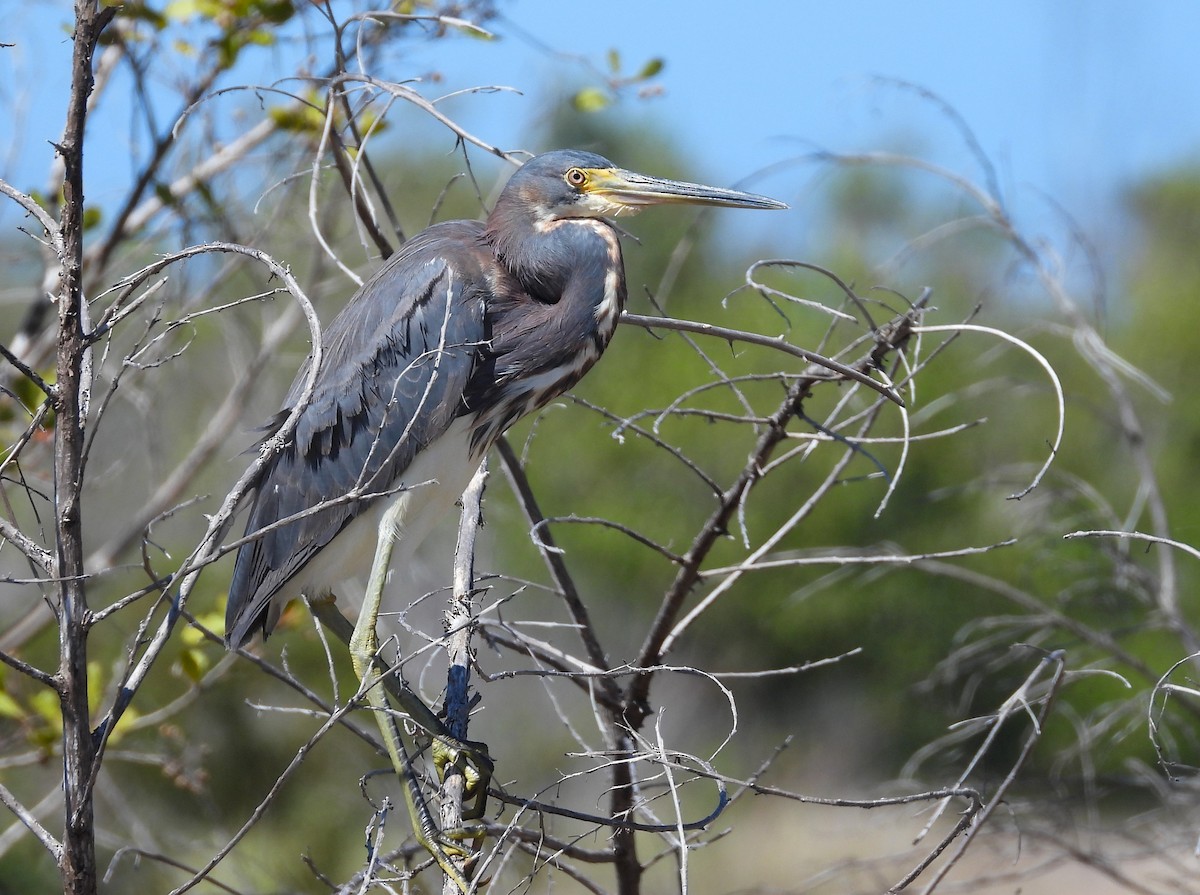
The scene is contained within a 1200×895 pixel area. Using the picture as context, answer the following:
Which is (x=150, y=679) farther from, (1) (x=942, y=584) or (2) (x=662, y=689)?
(1) (x=942, y=584)

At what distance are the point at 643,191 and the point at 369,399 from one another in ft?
2.70

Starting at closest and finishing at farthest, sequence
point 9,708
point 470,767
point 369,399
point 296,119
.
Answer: point 470,767, point 369,399, point 9,708, point 296,119

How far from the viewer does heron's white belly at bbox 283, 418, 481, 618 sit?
288 centimetres

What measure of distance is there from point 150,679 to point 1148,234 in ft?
71.3

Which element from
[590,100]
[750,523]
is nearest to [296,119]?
[590,100]

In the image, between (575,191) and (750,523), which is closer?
(575,191)

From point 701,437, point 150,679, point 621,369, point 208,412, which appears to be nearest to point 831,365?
point 150,679

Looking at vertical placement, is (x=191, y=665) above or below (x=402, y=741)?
above

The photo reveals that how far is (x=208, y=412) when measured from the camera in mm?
9922

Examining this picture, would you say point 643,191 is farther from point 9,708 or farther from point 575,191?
point 9,708

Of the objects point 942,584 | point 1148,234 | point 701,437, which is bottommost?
point 942,584

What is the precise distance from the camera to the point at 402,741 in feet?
8.63

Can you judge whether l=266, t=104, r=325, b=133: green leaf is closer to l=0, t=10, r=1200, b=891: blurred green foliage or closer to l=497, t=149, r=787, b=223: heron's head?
l=497, t=149, r=787, b=223: heron's head

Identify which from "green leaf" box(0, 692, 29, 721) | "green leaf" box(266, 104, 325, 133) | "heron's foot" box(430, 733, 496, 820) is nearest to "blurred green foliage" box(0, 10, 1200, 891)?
"green leaf" box(266, 104, 325, 133)
